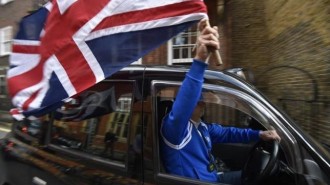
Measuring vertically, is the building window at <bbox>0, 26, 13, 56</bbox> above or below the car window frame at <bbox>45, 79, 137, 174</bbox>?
above

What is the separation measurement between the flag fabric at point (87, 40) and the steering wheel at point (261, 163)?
0.90 m

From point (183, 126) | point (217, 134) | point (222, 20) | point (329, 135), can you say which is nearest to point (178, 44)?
point (222, 20)

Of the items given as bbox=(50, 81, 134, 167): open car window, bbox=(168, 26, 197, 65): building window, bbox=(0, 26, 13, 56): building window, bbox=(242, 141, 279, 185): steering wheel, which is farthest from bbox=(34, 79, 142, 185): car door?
bbox=(0, 26, 13, 56): building window

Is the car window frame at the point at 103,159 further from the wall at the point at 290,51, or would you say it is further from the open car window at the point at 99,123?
the wall at the point at 290,51

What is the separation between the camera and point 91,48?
8.79ft

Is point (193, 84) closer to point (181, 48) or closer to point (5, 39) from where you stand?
point (181, 48)

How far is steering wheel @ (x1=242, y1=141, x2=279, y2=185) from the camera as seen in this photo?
2643 millimetres

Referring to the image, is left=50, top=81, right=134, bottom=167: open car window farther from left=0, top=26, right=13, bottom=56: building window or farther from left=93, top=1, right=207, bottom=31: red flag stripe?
left=0, top=26, right=13, bottom=56: building window

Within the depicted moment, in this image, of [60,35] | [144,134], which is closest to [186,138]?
[144,134]

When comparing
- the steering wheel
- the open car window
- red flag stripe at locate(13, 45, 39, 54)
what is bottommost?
the steering wheel

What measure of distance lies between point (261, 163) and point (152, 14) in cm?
114

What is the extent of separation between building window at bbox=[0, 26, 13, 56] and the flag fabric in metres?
21.1

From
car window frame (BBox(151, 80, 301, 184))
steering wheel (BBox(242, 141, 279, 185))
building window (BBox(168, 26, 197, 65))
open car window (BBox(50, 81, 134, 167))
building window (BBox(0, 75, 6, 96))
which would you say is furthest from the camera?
building window (BBox(0, 75, 6, 96))

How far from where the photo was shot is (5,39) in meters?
23.6
